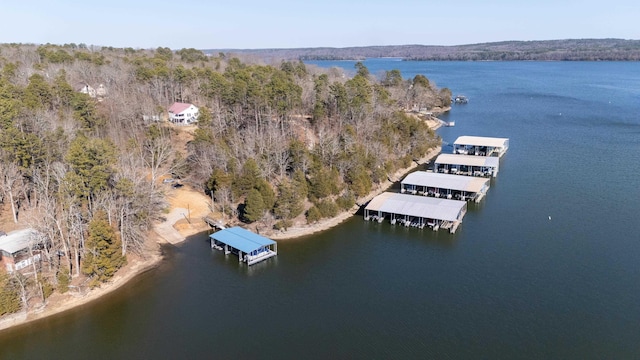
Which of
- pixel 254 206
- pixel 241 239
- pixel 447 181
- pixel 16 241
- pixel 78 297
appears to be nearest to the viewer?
pixel 78 297

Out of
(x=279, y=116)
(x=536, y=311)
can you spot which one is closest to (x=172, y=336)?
(x=536, y=311)

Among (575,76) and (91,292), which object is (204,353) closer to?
(91,292)

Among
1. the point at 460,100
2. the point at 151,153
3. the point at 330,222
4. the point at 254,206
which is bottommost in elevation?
the point at 330,222

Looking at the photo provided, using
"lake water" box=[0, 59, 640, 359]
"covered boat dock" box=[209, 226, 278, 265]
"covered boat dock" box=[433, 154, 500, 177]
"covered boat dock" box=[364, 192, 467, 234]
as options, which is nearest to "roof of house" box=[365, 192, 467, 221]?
"covered boat dock" box=[364, 192, 467, 234]

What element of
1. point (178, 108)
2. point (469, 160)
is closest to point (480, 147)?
point (469, 160)

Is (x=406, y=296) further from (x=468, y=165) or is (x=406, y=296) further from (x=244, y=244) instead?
(x=468, y=165)
